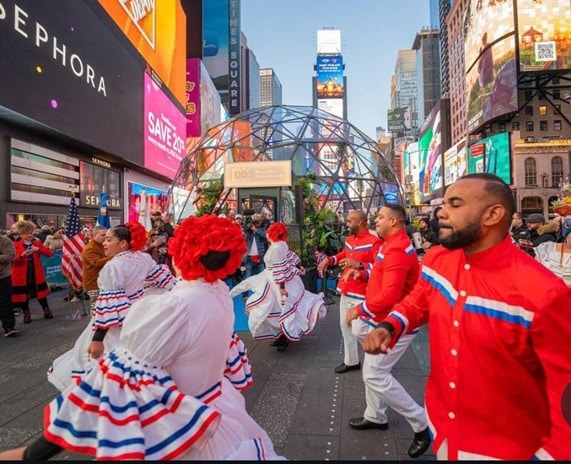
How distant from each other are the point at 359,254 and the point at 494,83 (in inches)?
2205

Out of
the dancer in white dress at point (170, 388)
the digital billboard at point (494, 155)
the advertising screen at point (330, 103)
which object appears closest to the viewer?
the dancer in white dress at point (170, 388)

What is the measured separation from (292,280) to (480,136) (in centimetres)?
6196

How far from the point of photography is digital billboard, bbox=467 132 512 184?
4938cm

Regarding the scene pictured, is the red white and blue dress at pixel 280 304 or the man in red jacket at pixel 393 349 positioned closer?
the man in red jacket at pixel 393 349

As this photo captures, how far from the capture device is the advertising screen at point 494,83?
1858 inches

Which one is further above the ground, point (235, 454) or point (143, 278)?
point (143, 278)

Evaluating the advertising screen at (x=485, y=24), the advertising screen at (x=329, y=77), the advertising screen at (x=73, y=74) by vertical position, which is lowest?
the advertising screen at (x=73, y=74)

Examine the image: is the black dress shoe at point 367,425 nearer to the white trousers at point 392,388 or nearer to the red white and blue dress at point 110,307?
the white trousers at point 392,388

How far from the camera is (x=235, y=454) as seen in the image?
1.58 meters

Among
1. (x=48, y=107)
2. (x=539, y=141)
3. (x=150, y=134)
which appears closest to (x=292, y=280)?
(x=48, y=107)

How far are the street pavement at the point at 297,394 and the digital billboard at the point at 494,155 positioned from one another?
4989 centimetres

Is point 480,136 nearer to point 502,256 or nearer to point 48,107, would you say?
point 48,107

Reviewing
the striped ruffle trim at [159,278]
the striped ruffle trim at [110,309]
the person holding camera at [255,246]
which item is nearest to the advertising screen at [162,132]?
the person holding camera at [255,246]

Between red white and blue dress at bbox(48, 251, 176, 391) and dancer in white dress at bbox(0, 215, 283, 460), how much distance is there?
59.7 inches
